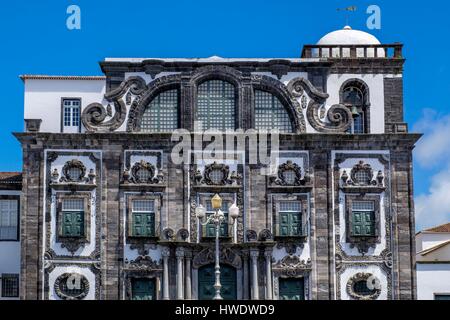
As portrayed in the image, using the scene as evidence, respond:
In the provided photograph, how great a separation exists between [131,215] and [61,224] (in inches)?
119

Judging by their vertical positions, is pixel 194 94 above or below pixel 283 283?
above

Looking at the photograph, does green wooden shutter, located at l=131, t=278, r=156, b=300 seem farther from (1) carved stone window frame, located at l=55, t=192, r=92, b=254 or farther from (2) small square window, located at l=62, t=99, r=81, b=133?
(2) small square window, located at l=62, t=99, r=81, b=133

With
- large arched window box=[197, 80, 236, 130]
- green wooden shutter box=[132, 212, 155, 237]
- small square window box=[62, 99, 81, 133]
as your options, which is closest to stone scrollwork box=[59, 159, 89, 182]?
small square window box=[62, 99, 81, 133]

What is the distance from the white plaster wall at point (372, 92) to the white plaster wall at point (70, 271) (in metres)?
13.0

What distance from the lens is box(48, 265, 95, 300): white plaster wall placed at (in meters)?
40.7

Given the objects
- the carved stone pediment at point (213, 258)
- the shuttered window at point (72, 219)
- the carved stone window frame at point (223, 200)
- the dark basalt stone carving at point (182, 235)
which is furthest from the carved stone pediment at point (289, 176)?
the shuttered window at point (72, 219)

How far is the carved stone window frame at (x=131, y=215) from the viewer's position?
134 feet

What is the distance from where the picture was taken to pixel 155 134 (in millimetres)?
41500

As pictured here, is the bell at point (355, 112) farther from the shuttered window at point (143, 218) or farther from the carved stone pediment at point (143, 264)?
the carved stone pediment at point (143, 264)

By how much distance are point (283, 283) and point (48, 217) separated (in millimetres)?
10547

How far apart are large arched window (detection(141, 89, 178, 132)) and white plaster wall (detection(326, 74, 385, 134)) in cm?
694
